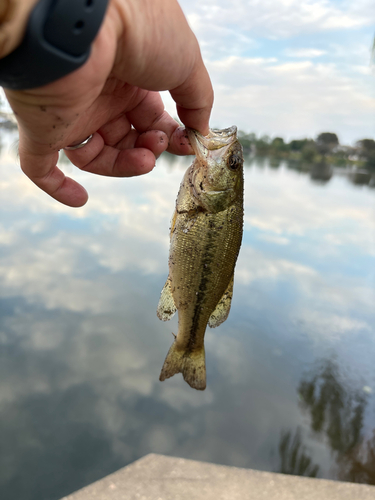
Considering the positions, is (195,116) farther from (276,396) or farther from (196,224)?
(276,396)

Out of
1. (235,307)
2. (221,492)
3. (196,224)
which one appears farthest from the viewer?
(235,307)

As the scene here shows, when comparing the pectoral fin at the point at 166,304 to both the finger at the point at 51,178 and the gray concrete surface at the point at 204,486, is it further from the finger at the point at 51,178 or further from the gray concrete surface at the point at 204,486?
the gray concrete surface at the point at 204,486

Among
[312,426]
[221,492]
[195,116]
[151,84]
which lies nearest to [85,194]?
[195,116]

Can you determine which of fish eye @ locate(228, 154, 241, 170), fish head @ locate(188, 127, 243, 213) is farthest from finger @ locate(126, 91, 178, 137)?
fish eye @ locate(228, 154, 241, 170)

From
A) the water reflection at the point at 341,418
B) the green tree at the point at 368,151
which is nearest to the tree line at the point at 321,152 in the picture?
the green tree at the point at 368,151

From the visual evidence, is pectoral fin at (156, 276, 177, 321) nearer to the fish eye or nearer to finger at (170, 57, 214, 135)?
the fish eye

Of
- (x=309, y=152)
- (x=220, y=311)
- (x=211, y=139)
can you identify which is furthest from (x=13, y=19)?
(x=309, y=152)
